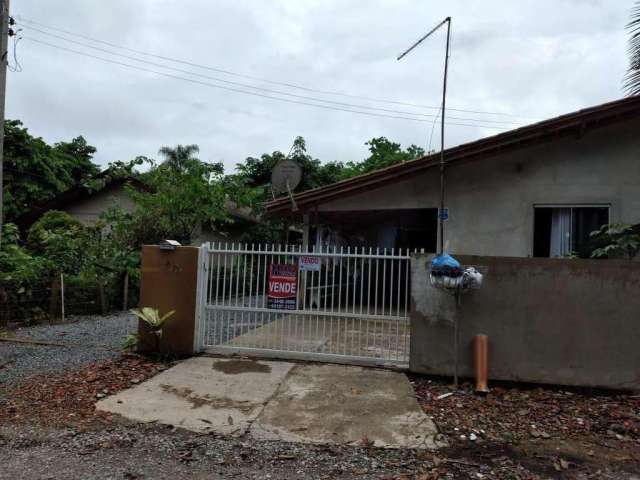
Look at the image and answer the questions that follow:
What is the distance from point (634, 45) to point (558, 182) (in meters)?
2.52

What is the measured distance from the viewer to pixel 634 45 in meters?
7.60

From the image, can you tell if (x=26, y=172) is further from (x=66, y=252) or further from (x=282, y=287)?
(x=282, y=287)

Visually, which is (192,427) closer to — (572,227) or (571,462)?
(571,462)

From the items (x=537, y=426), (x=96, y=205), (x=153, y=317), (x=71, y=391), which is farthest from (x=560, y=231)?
(x=96, y=205)

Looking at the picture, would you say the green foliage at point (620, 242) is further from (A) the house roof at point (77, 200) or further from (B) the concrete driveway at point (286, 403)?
(A) the house roof at point (77, 200)

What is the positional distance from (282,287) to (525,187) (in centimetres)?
558

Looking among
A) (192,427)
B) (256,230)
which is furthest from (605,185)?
(256,230)

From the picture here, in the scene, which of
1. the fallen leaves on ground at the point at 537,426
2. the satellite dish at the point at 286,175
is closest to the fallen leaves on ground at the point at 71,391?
the fallen leaves on ground at the point at 537,426

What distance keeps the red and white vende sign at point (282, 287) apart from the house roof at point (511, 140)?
4109 mm

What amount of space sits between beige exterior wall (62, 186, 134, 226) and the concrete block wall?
1503cm

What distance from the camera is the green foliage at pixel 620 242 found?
7.30 meters

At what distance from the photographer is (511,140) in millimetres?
8750

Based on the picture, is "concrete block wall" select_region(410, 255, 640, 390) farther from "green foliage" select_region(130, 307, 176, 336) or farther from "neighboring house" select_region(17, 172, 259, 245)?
"neighboring house" select_region(17, 172, 259, 245)

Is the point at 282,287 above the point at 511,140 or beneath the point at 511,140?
beneath
